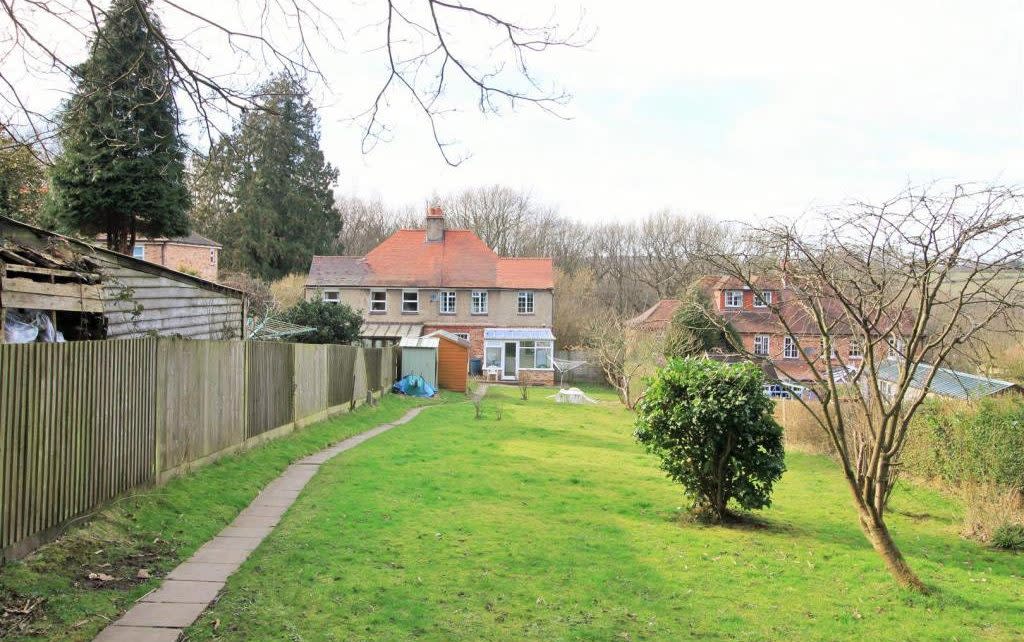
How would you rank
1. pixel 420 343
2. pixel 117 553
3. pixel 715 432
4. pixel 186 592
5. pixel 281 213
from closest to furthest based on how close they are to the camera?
pixel 186 592
pixel 117 553
pixel 715 432
pixel 420 343
pixel 281 213

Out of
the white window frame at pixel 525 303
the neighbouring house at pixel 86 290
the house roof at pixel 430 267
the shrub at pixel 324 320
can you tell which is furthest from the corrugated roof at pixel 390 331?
the neighbouring house at pixel 86 290

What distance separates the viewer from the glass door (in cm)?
4391

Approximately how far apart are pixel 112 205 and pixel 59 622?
1968 cm

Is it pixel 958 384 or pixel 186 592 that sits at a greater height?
pixel 958 384

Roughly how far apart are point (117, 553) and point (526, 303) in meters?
39.8

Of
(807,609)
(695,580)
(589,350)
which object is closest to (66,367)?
(695,580)

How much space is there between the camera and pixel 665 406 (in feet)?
32.6

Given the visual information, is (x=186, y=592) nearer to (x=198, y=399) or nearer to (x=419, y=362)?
(x=198, y=399)

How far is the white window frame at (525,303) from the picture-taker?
4572cm

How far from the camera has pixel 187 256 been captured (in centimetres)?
4116

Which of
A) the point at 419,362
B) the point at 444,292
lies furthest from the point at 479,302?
the point at 419,362

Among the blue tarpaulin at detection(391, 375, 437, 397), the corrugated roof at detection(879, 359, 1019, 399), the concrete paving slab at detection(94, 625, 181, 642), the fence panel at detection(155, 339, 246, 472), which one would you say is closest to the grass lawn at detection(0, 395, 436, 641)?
the concrete paving slab at detection(94, 625, 181, 642)

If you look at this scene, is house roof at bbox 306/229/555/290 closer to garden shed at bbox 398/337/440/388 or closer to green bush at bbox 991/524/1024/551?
garden shed at bbox 398/337/440/388

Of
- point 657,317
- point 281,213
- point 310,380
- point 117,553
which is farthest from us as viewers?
point 281,213
